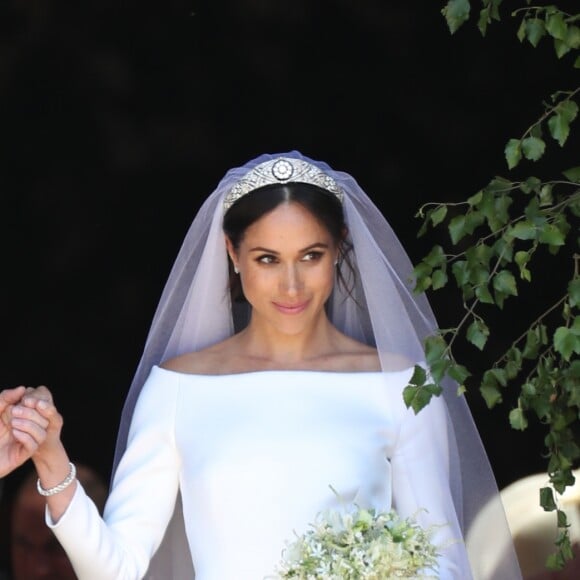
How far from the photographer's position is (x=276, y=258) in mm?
3777

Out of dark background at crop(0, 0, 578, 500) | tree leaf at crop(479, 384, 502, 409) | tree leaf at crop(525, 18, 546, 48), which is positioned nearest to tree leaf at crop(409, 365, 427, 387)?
tree leaf at crop(479, 384, 502, 409)

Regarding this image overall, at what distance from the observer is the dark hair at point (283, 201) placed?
3.85 metres

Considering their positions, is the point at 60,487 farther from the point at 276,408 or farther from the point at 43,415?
the point at 276,408

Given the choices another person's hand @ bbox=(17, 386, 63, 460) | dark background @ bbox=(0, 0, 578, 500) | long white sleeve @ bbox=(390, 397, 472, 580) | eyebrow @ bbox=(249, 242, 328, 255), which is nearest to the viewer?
another person's hand @ bbox=(17, 386, 63, 460)

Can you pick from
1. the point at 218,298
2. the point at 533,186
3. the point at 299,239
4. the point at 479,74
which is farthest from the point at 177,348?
the point at 479,74

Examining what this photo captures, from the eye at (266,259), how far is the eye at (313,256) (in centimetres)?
7

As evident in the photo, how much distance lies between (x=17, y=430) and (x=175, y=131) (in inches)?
94.6

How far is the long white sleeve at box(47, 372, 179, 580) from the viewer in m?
3.46

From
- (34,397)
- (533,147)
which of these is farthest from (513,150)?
(34,397)

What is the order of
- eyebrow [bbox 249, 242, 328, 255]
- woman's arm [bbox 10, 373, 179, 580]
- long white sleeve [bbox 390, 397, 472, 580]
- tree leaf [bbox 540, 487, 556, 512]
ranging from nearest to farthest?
tree leaf [bbox 540, 487, 556, 512] → woman's arm [bbox 10, 373, 179, 580] → long white sleeve [bbox 390, 397, 472, 580] → eyebrow [bbox 249, 242, 328, 255]

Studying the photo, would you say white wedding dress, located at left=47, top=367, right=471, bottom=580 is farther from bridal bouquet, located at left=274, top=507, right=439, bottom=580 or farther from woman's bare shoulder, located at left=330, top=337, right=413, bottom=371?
bridal bouquet, located at left=274, top=507, right=439, bottom=580

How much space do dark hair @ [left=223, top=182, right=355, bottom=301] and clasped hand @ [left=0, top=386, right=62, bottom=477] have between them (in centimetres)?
74

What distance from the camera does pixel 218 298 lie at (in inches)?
160

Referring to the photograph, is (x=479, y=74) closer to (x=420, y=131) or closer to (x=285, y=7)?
(x=420, y=131)
